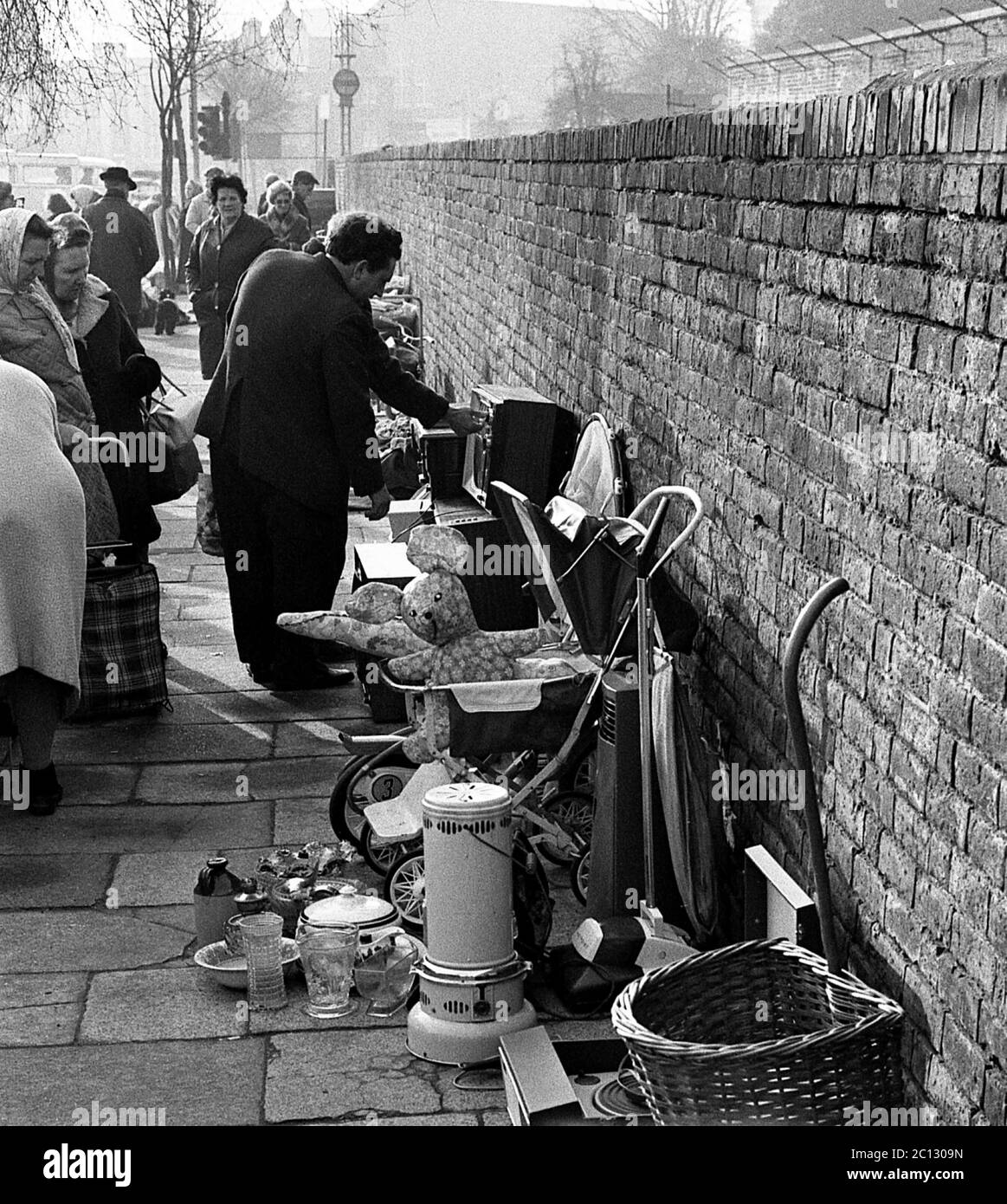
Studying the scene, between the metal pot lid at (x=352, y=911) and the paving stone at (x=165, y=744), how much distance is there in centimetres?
198

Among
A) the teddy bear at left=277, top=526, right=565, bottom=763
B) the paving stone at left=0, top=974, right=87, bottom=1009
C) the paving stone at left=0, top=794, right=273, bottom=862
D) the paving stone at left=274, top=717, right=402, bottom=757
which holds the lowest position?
the paving stone at left=274, top=717, right=402, bottom=757

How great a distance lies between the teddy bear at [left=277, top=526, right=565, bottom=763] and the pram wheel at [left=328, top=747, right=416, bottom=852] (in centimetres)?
34

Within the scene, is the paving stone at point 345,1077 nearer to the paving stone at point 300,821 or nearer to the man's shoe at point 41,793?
the paving stone at point 300,821

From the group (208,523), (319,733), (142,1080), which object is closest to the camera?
(142,1080)

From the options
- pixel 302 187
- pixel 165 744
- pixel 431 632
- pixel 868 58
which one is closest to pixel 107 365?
pixel 165 744

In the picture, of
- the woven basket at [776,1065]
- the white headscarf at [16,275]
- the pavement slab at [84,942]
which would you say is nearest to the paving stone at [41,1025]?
the pavement slab at [84,942]

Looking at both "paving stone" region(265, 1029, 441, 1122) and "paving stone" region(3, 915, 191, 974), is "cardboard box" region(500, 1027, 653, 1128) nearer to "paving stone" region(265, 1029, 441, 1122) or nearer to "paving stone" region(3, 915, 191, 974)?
"paving stone" region(265, 1029, 441, 1122)

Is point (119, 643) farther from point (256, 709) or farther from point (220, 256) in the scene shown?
point (220, 256)

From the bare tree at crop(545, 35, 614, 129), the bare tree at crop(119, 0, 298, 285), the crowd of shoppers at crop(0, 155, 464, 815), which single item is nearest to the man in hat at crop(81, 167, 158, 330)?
the bare tree at crop(119, 0, 298, 285)

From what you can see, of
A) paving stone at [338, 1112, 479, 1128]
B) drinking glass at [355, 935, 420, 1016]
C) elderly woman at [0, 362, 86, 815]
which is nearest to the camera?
paving stone at [338, 1112, 479, 1128]

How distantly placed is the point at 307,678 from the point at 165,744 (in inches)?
39.0

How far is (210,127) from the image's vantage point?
26.5m

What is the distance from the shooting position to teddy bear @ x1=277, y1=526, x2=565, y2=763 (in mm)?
5438
